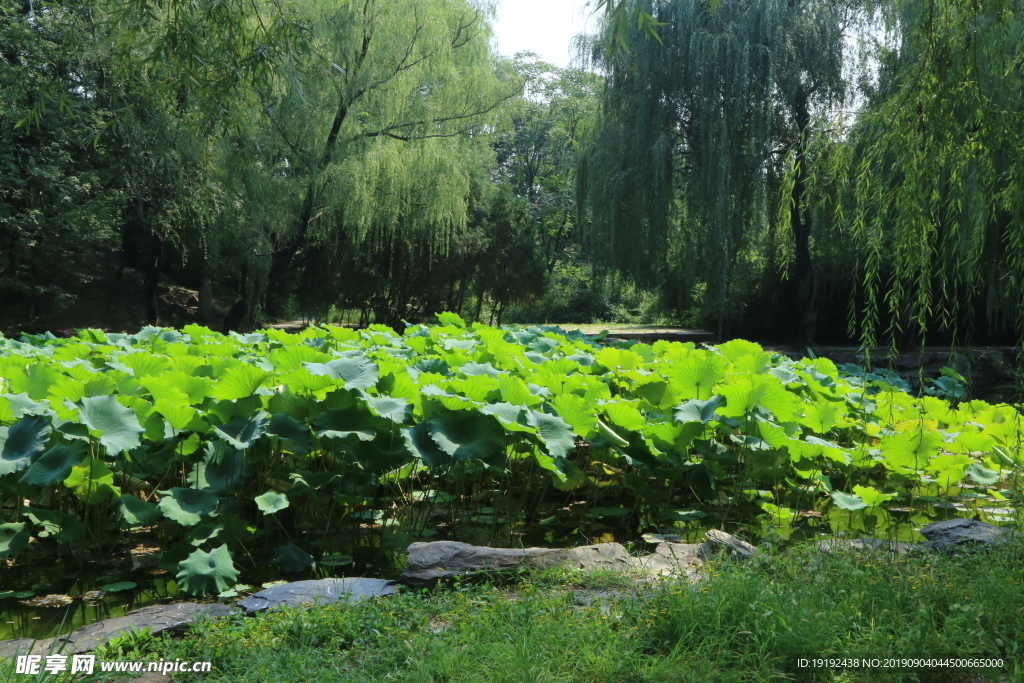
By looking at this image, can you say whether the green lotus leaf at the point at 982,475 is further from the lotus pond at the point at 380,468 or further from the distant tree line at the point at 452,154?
the distant tree line at the point at 452,154

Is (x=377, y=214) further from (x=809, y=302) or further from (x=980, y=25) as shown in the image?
(x=980, y=25)

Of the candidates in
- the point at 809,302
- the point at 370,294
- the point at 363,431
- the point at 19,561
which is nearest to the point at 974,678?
the point at 363,431

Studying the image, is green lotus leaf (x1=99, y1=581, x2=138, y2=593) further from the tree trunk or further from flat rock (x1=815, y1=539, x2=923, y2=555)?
the tree trunk

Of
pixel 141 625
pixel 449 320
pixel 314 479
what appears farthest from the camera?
pixel 449 320

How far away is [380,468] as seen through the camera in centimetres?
276

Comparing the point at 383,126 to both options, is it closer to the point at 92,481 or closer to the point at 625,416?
the point at 625,416

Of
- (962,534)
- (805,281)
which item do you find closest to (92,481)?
(962,534)

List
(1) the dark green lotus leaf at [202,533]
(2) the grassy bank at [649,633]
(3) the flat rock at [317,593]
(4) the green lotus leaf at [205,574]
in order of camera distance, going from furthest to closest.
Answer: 1. (1) the dark green lotus leaf at [202,533]
2. (4) the green lotus leaf at [205,574]
3. (3) the flat rock at [317,593]
4. (2) the grassy bank at [649,633]

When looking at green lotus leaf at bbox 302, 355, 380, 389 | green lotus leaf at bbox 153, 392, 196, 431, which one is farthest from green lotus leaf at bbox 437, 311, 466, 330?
green lotus leaf at bbox 153, 392, 196, 431

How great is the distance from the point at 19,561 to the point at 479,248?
14368 mm

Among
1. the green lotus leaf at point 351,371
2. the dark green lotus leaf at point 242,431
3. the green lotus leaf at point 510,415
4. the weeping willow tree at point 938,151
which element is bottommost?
the dark green lotus leaf at point 242,431

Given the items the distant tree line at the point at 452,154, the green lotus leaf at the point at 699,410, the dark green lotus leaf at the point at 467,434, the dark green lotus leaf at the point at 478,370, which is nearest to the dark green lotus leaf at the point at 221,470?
the dark green lotus leaf at the point at 467,434

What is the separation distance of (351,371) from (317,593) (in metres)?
0.94

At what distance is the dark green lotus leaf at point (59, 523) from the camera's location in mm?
2488
